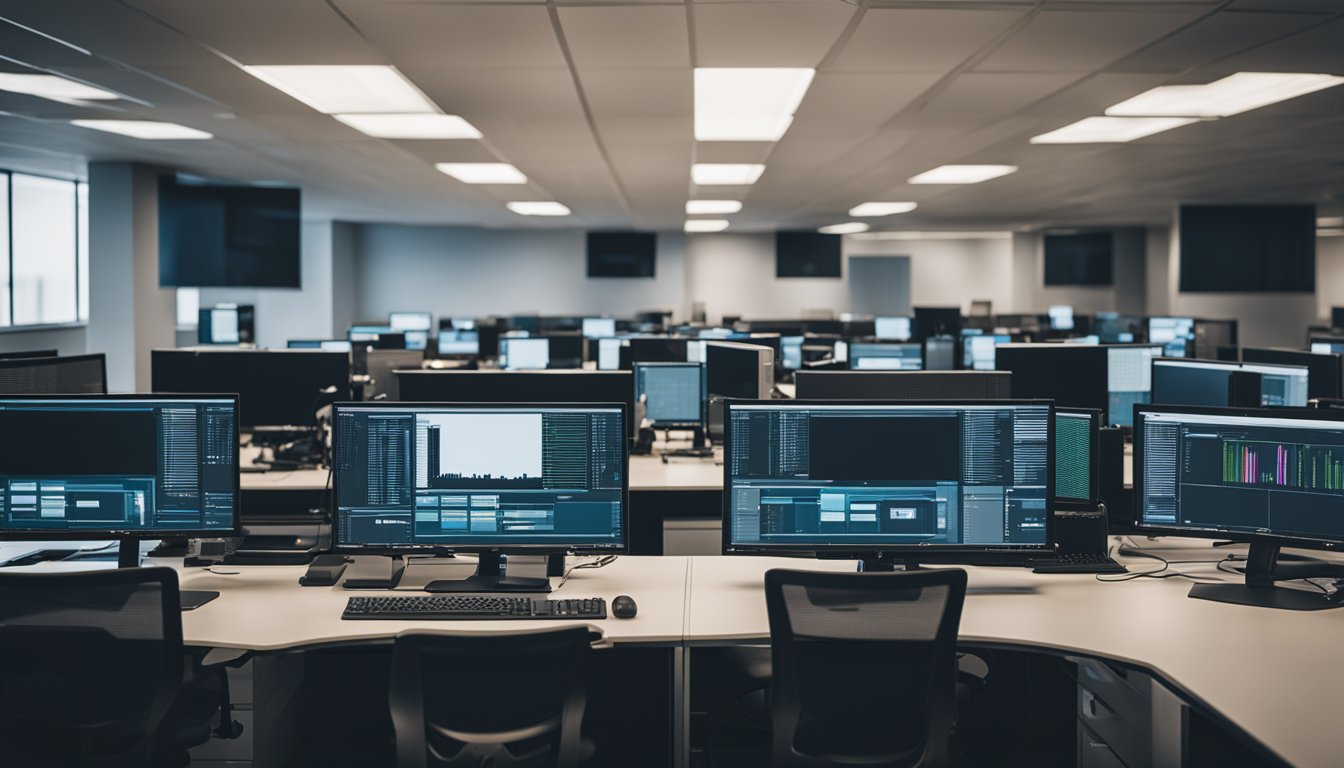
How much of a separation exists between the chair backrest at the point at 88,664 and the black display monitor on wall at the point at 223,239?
6.61 meters

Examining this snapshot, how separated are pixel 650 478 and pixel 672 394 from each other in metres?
0.98

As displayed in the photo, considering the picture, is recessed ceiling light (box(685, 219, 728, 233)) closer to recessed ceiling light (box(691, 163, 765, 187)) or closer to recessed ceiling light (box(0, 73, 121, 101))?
recessed ceiling light (box(691, 163, 765, 187))

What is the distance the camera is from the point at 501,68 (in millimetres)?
4383

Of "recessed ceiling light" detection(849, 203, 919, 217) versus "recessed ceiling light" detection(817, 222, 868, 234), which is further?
"recessed ceiling light" detection(817, 222, 868, 234)

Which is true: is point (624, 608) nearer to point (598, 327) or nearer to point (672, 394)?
point (672, 394)

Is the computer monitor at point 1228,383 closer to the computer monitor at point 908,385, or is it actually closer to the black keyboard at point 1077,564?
the computer monitor at point 908,385

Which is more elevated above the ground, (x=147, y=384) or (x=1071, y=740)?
(x=147, y=384)

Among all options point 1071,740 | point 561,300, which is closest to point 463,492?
point 1071,740

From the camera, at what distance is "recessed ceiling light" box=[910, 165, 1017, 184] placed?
26.0 ft

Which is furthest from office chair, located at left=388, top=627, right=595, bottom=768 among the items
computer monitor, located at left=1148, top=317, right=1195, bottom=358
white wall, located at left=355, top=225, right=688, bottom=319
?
white wall, located at left=355, top=225, right=688, bottom=319

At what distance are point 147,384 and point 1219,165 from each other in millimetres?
8949

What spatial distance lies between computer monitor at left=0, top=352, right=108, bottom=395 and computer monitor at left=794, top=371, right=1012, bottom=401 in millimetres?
2761

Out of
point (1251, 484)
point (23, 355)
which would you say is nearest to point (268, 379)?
point (23, 355)

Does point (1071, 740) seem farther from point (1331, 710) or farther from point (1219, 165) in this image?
point (1219, 165)
